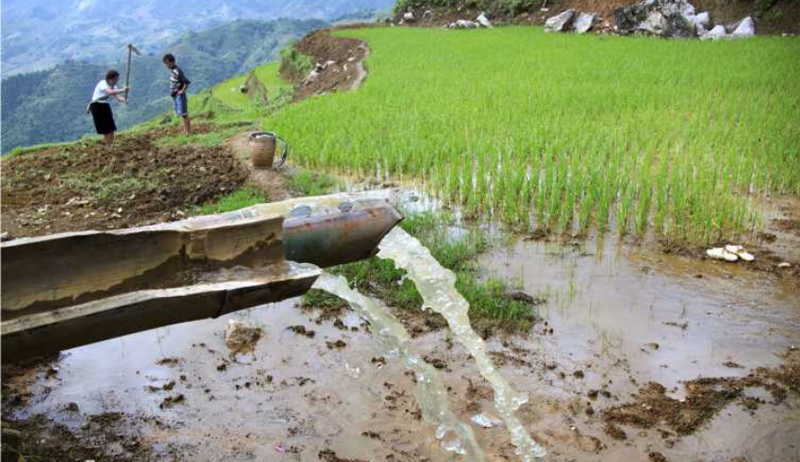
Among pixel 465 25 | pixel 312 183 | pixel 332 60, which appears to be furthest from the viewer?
pixel 465 25

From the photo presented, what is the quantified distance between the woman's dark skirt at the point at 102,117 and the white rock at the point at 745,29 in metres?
14.2

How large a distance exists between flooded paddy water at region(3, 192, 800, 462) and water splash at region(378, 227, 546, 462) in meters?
0.04

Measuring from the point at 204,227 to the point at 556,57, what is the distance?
39.6ft

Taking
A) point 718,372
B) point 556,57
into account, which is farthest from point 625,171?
point 556,57

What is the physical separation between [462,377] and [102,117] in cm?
668

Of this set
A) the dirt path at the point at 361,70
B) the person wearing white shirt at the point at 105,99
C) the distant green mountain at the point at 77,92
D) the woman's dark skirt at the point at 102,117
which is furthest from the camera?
the distant green mountain at the point at 77,92

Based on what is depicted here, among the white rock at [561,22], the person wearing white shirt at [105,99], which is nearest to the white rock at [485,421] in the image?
the person wearing white shirt at [105,99]

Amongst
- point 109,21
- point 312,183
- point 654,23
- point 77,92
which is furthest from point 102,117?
point 109,21

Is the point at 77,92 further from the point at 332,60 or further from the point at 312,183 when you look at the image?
the point at 312,183

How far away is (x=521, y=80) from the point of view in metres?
10.8

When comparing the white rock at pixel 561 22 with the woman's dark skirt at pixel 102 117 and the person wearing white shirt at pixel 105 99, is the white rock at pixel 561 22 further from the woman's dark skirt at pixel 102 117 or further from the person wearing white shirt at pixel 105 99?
the woman's dark skirt at pixel 102 117

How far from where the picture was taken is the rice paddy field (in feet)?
17.7

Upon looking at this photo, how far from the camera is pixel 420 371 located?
3453 millimetres

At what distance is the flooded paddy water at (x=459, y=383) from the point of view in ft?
9.56
